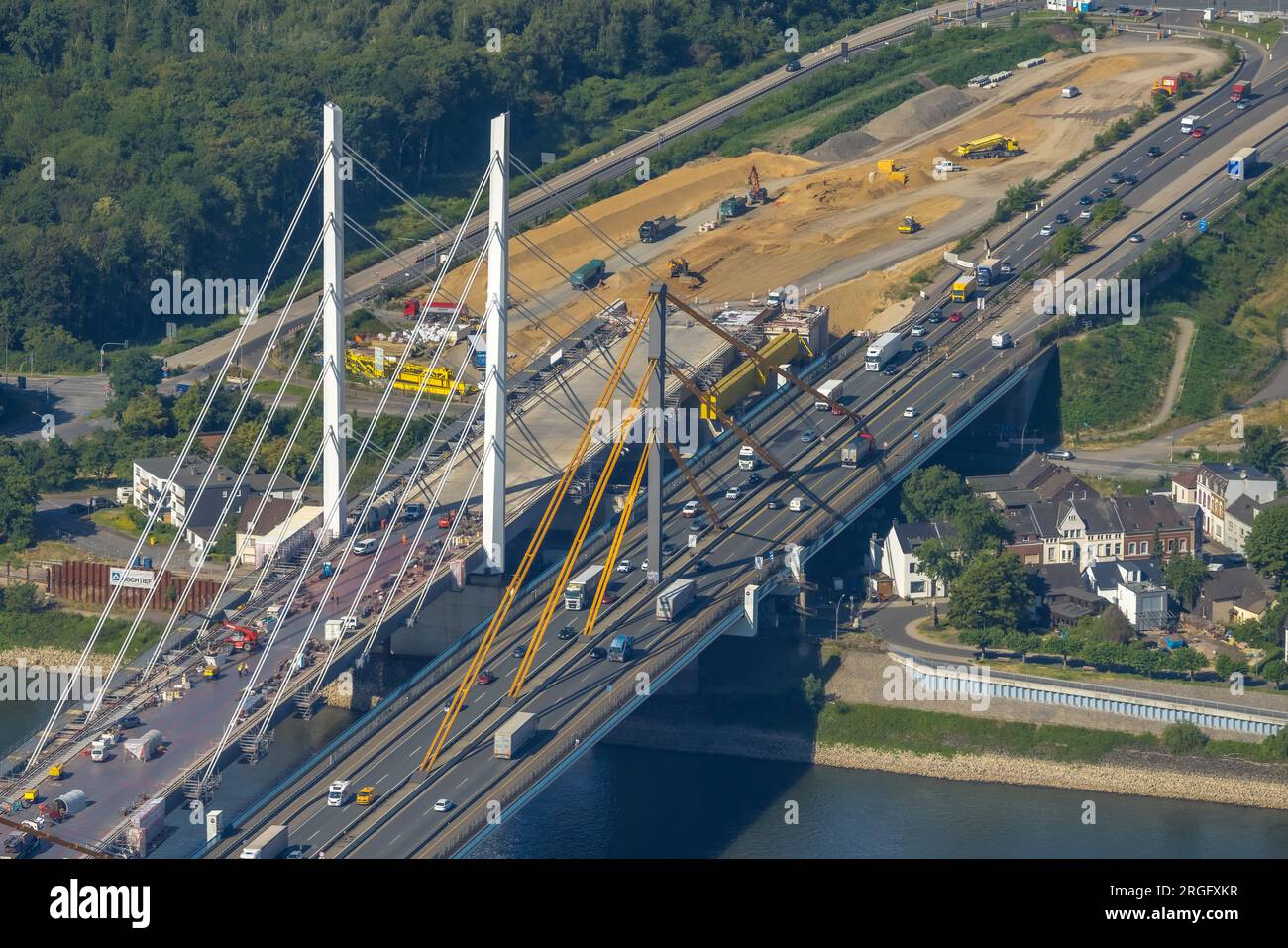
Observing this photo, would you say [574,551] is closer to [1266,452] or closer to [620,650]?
[620,650]

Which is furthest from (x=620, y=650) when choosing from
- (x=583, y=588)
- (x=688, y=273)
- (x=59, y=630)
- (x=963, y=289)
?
(x=688, y=273)

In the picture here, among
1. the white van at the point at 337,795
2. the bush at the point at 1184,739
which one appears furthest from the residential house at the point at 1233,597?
the white van at the point at 337,795

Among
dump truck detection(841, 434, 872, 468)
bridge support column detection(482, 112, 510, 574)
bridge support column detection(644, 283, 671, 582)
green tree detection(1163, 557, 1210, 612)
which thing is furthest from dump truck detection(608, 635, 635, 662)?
green tree detection(1163, 557, 1210, 612)

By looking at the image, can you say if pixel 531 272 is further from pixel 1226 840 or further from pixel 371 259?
pixel 1226 840

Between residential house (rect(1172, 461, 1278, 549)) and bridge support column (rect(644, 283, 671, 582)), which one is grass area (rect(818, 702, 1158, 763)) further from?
residential house (rect(1172, 461, 1278, 549))

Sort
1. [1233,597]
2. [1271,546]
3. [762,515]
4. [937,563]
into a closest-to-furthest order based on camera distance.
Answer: [1233,597]
[1271,546]
[937,563]
[762,515]

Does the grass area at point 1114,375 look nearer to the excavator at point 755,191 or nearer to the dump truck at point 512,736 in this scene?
the excavator at point 755,191
